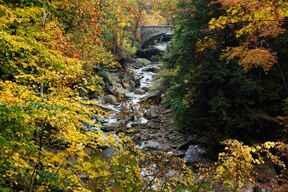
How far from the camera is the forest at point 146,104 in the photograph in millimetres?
5625

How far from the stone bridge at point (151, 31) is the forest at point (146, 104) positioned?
9.86 metres

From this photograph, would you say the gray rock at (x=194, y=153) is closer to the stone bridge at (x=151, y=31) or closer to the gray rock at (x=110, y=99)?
the gray rock at (x=110, y=99)

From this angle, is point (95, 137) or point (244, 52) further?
point (244, 52)

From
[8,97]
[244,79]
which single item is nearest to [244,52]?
[244,79]

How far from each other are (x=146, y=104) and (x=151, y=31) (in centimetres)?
2214

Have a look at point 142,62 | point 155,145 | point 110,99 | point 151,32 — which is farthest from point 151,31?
point 155,145

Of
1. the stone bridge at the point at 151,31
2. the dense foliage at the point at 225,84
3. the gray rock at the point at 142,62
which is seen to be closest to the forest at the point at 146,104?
the dense foliage at the point at 225,84

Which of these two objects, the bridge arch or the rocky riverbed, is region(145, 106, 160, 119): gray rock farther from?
the bridge arch

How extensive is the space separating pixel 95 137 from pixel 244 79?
926 centimetres

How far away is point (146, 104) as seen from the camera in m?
21.7

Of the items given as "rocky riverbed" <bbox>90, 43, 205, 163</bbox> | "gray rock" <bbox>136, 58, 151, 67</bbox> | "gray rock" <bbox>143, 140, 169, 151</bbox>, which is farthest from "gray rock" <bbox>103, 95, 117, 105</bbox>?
"gray rock" <bbox>136, 58, 151, 67</bbox>

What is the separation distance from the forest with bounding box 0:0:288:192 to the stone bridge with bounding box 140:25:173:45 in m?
9.86

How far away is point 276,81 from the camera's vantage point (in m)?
14.4

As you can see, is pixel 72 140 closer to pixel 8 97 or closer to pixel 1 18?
pixel 8 97
